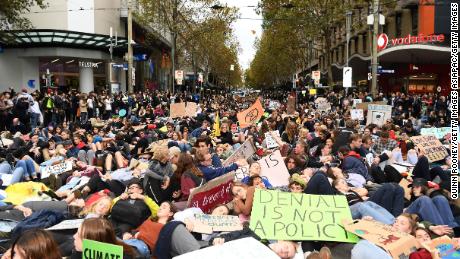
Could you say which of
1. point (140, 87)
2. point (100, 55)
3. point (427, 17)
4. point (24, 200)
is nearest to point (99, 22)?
point (100, 55)

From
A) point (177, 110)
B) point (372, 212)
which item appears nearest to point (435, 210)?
point (372, 212)

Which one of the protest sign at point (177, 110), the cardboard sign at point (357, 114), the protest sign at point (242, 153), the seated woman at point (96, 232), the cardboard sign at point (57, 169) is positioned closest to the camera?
the seated woman at point (96, 232)

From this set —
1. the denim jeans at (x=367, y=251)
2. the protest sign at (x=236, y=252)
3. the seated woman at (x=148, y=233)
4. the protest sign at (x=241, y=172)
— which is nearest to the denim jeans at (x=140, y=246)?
the seated woman at (x=148, y=233)

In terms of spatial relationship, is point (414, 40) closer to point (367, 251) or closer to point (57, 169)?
point (57, 169)

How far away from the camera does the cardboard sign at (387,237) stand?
208 inches

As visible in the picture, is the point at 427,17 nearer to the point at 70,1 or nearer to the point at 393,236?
the point at 70,1

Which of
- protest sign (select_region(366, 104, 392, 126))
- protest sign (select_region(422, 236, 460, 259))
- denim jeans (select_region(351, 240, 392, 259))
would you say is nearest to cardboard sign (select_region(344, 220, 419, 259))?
denim jeans (select_region(351, 240, 392, 259))

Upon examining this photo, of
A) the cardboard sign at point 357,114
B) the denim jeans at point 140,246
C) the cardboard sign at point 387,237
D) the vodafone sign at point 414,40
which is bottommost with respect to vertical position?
the denim jeans at point 140,246

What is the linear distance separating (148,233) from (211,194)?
1.52m

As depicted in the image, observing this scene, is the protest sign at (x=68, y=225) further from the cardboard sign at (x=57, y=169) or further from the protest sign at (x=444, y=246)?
the protest sign at (x=444, y=246)

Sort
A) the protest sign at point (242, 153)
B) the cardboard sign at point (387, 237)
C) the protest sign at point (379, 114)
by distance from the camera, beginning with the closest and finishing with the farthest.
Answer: the cardboard sign at point (387, 237)
the protest sign at point (242, 153)
the protest sign at point (379, 114)

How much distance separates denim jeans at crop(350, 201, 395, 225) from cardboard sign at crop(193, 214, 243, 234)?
4.95ft

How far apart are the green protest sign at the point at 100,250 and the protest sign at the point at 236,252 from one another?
0.76 metres

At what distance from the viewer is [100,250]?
4.14 metres
